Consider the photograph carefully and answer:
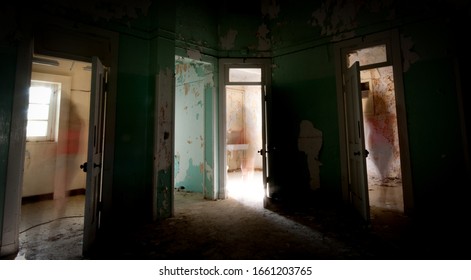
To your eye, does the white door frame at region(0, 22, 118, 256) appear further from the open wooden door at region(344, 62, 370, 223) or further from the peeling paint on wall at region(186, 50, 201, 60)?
the open wooden door at region(344, 62, 370, 223)

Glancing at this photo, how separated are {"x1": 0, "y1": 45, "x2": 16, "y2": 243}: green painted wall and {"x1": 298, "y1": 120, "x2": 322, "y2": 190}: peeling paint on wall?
3776mm

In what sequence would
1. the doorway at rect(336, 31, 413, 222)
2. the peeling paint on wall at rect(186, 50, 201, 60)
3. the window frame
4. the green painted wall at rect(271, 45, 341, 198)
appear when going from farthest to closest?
the window frame → the peeling paint on wall at rect(186, 50, 201, 60) → the green painted wall at rect(271, 45, 341, 198) → the doorway at rect(336, 31, 413, 222)

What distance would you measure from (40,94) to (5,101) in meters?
2.75

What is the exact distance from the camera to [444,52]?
10.0ft

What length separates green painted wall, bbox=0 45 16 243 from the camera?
2.33m

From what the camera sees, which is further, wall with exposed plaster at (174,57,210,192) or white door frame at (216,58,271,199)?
wall with exposed plaster at (174,57,210,192)

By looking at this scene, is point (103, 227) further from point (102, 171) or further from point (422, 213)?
point (422, 213)

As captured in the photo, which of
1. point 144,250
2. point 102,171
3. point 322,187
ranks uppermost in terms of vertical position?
point 102,171

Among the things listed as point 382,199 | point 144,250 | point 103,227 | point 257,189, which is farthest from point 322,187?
point 103,227

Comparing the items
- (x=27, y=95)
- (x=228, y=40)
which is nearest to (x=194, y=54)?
(x=228, y=40)

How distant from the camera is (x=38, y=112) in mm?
4621

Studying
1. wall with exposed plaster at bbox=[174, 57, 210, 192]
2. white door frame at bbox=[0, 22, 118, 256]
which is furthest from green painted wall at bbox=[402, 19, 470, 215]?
white door frame at bbox=[0, 22, 118, 256]

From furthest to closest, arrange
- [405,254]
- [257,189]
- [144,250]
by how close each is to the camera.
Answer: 1. [257,189]
2. [144,250]
3. [405,254]

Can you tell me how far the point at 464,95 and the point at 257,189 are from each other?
354 cm
